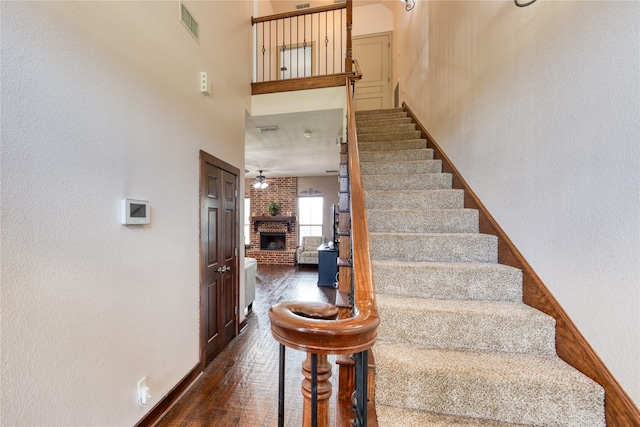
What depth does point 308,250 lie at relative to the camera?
24.9 feet

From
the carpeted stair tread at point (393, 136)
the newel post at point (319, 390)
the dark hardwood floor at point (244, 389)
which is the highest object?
the carpeted stair tread at point (393, 136)

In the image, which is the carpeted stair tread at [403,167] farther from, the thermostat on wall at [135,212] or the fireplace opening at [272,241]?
the fireplace opening at [272,241]

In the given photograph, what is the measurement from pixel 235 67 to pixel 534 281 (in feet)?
10.8

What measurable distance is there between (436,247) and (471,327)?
2.06 feet

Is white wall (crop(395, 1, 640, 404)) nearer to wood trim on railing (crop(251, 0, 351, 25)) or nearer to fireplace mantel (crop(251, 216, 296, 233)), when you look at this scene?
wood trim on railing (crop(251, 0, 351, 25))

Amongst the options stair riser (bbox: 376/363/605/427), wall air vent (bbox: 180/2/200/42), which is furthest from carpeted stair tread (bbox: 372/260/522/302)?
wall air vent (bbox: 180/2/200/42)

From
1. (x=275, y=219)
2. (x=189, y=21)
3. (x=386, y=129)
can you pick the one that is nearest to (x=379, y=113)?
(x=386, y=129)

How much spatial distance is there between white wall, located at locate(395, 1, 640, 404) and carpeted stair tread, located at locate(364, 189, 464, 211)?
0.20 metres

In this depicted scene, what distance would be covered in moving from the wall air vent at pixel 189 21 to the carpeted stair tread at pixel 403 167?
1.86m

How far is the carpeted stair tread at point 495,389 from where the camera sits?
108 centimetres

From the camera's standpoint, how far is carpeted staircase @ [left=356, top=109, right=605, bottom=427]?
1106 millimetres

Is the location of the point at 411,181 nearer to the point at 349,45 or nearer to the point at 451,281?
the point at 451,281

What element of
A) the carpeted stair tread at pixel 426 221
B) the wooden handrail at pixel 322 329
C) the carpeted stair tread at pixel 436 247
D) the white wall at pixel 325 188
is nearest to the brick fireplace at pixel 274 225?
the white wall at pixel 325 188

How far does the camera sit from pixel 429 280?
1.65m
